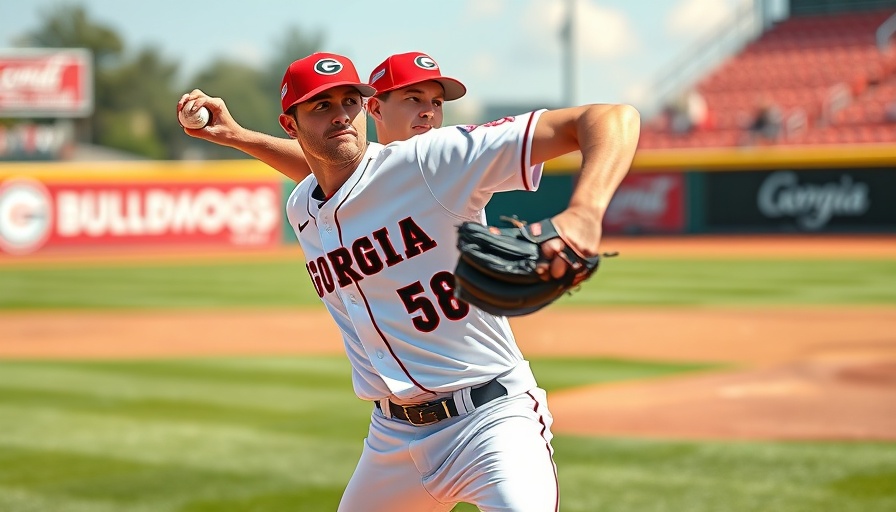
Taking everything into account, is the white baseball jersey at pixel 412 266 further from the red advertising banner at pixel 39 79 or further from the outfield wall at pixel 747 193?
the red advertising banner at pixel 39 79

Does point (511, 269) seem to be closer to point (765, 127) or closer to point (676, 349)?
point (676, 349)

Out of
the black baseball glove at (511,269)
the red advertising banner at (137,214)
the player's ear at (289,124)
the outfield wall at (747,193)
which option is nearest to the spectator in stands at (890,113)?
the outfield wall at (747,193)

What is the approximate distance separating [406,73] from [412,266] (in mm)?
1142

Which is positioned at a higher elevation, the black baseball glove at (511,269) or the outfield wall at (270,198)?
the outfield wall at (270,198)

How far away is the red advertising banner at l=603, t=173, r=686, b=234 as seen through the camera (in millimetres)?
25922

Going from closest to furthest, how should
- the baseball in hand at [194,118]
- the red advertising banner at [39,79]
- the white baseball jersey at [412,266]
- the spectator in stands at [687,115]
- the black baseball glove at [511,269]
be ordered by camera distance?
the black baseball glove at [511,269], the white baseball jersey at [412,266], the baseball in hand at [194,118], the spectator in stands at [687,115], the red advertising banner at [39,79]

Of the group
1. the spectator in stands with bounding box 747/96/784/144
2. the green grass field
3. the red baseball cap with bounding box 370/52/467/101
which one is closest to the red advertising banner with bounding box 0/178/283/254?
the spectator in stands with bounding box 747/96/784/144

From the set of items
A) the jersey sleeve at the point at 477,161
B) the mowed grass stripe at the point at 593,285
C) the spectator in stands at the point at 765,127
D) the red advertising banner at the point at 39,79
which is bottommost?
the mowed grass stripe at the point at 593,285

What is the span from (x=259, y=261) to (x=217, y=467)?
16.6 m

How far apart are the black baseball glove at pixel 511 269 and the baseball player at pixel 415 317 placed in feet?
1.83

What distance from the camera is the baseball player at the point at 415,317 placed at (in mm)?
2836

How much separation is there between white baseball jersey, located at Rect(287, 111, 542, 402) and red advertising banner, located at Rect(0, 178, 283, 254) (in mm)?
21454

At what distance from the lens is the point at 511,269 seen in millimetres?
2084

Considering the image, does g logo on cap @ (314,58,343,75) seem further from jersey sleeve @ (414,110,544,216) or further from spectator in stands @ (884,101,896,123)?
spectator in stands @ (884,101,896,123)
